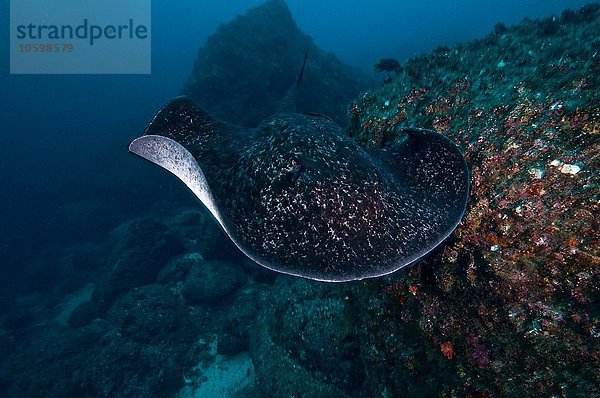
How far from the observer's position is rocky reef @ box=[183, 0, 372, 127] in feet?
51.2

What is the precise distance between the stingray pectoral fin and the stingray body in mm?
12

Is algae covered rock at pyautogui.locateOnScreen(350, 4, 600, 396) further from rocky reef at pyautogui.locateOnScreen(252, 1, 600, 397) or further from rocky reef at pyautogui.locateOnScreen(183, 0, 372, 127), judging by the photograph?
rocky reef at pyautogui.locateOnScreen(183, 0, 372, 127)

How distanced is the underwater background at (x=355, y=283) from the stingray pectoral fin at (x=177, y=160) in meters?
2.27

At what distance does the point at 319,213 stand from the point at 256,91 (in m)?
15.1

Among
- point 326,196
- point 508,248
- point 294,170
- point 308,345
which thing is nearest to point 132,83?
point 308,345

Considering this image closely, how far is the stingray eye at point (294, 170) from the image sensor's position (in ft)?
8.86

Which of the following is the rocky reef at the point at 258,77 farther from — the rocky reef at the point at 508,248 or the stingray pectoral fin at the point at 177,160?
the stingray pectoral fin at the point at 177,160

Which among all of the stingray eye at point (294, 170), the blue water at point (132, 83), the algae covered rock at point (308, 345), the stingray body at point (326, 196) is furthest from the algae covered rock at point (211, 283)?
the blue water at point (132, 83)

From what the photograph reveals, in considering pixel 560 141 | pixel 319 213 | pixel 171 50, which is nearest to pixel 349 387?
pixel 319 213

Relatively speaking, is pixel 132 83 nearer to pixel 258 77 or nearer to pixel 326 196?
pixel 258 77

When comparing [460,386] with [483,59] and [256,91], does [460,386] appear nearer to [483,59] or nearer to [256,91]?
[483,59]

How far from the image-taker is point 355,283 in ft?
14.0

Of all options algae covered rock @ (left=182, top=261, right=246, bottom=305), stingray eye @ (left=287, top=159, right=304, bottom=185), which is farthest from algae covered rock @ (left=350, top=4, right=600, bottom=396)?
algae covered rock @ (left=182, top=261, right=246, bottom=305)

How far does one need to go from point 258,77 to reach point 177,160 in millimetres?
14927
